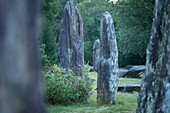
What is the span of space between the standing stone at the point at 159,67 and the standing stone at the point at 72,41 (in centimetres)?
988

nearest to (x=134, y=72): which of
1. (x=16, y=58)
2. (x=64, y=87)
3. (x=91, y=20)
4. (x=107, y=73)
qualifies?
(x=107, y=73)

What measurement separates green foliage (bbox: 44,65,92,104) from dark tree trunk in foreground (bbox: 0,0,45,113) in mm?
10441

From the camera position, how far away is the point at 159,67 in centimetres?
504

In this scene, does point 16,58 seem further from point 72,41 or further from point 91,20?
point 91,20

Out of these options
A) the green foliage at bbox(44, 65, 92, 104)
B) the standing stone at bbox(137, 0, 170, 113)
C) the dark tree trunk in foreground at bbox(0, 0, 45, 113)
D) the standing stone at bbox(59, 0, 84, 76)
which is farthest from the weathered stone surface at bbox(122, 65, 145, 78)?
the dark tree trunk in foreground at bbox(0, 0, 45, 113)

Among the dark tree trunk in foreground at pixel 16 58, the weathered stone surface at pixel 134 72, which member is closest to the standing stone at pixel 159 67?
the dark tree trunk in foreground at pixel 16 58

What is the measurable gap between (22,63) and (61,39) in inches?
574

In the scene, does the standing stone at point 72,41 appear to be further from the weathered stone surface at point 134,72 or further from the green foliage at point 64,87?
the weathered stone surface at point 134,72

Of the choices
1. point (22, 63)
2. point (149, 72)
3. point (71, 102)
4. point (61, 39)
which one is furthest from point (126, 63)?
point (22, 63)

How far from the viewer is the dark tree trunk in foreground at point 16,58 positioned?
1890 mm

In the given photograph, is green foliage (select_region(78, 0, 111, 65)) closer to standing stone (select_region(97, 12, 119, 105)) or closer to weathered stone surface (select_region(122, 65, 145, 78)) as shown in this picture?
weathered stone surface (select_region(122, 65, 145, 78))

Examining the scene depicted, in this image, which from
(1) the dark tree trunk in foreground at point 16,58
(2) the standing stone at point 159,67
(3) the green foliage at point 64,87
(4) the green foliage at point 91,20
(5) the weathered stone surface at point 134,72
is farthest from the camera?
(4) the green foliage at point 91,20

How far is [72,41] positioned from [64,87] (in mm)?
3742

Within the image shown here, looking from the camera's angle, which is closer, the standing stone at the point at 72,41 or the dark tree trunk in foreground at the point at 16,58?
the dark tree trunk in foreground at the point at 16,58
